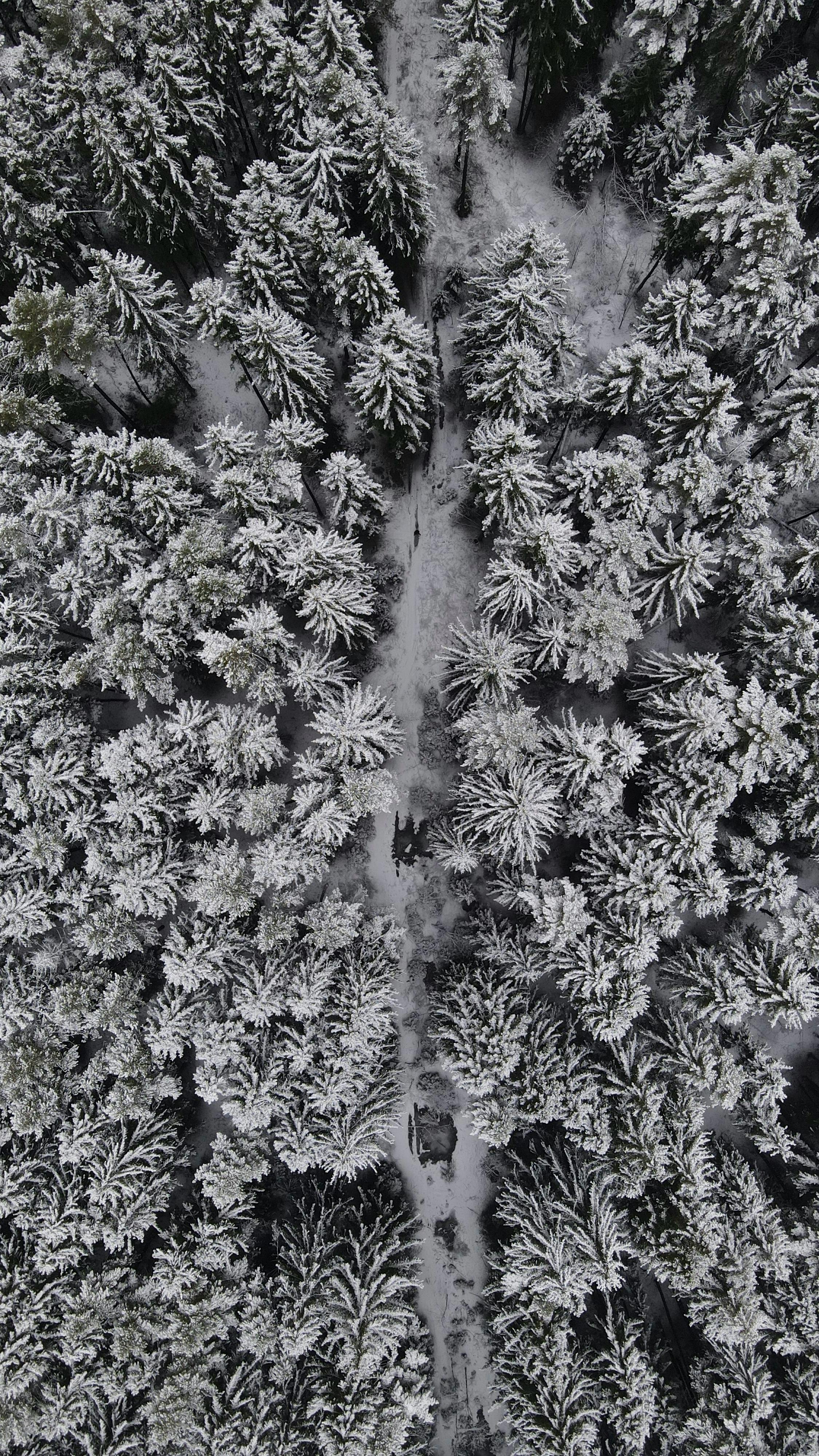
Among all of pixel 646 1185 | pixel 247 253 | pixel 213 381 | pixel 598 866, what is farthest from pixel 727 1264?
pixel 213 381

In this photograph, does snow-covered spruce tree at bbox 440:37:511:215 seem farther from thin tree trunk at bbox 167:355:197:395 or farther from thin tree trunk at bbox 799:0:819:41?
thin tree trunk at bbox 167:355:197:395

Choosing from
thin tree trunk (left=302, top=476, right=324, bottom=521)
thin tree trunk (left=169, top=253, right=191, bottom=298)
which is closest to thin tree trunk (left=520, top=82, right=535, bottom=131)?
Answer: thin tree trunk (left=169, top=253, right=191, bottom=298)

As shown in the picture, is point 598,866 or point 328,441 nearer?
point 598,866

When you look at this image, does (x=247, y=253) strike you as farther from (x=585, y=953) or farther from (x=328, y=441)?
(x=585, y=953)

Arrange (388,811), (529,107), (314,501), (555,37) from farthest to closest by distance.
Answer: (529,107) < (314,501) < (388,811) < (555,37)

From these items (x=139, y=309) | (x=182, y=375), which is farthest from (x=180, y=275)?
(x=139, y=309)

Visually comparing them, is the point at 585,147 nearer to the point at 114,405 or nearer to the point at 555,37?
the point at 555,37

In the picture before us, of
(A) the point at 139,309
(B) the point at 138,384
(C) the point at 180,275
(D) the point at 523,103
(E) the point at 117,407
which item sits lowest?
(E) the point at 117,407
